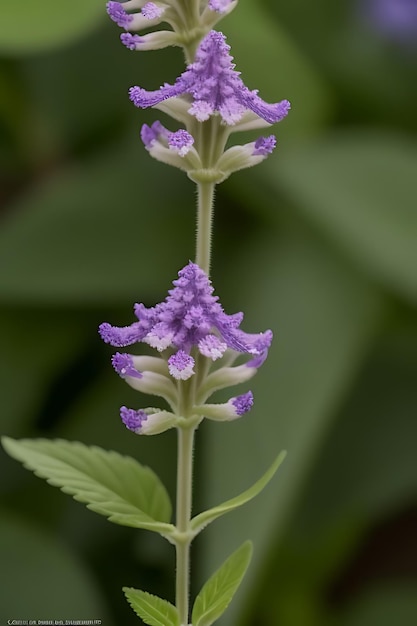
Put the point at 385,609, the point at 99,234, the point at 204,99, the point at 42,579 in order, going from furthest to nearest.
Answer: the point at 99,234 < the point at 385,609 < the point at 42,579 < the point at 204,99

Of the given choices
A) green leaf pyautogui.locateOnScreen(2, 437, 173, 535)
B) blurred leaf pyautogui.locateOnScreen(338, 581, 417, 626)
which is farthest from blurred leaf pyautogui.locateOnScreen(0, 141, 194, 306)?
green leaf pyautogui.locateOnScreen(2, 437, 173, 535)

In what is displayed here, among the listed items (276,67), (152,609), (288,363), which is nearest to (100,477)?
(152,609)

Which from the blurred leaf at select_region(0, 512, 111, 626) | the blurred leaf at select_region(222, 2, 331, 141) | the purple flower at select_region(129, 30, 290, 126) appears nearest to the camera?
the purple flower at select_region(129, 30, 290, 126)

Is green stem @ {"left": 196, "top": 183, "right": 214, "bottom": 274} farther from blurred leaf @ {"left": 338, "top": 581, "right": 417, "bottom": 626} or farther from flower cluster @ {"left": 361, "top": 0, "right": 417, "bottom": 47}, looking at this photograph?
flower cluster @ {"left": 361, "top": 0, "right": 417, "bottom": 47}

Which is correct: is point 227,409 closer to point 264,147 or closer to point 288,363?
point 264,147

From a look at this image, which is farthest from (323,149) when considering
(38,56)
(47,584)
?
(47,584)

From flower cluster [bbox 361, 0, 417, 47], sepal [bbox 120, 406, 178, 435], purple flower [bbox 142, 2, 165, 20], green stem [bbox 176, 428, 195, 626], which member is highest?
flower cluster [bbox 361, 0, 417, 47]

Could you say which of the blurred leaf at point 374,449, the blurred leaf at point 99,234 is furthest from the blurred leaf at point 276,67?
the blurred leaf at point 374,449

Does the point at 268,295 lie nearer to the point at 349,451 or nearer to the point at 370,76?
the point at 349,451
